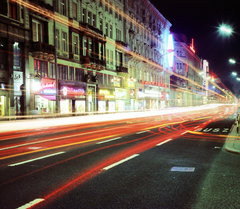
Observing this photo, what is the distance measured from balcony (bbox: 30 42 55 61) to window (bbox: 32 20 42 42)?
1.25 metres

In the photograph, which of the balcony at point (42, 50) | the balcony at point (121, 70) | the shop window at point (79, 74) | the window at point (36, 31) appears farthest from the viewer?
the balcony at point (121, 70)

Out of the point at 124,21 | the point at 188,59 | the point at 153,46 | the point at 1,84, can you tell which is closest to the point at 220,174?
the point at 1,84

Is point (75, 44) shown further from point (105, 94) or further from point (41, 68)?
point (105, 94)

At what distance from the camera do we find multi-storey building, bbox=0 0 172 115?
81.6 ft

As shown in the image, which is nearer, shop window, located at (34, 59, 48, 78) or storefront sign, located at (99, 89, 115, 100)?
shop window, located at (34, 59, 48, 78)

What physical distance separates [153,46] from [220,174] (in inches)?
2229

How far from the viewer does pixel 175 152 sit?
366 inches

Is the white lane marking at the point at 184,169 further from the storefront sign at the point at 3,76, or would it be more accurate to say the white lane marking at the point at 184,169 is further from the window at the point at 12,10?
the window at the point at 12,10

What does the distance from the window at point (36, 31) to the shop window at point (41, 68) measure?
98.0 inches

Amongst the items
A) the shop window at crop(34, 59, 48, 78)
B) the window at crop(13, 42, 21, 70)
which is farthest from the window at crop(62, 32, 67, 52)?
the window at crop(13, 42, 21, 70)

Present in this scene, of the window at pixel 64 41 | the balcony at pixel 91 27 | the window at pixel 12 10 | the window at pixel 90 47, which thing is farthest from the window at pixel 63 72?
the window at pixel 12 10

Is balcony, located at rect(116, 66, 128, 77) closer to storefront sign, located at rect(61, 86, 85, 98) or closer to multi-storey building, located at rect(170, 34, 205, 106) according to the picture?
storefront sign, located at rect(61, 86, 85, 98)

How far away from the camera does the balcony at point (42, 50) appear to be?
86.4ft

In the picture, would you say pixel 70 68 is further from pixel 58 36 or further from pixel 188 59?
pixel 188 59
